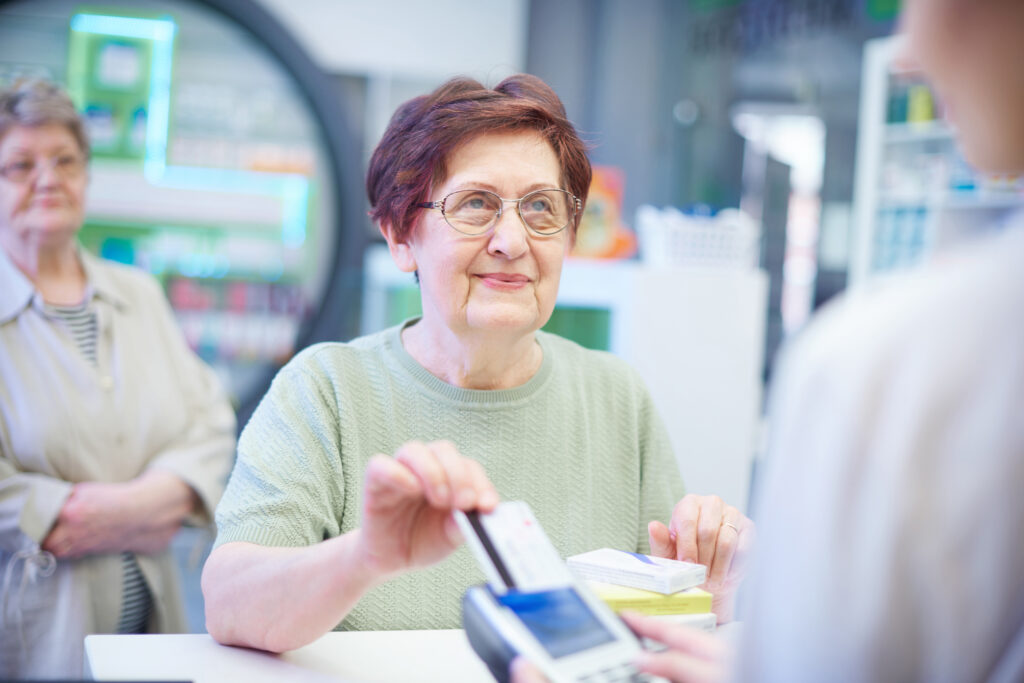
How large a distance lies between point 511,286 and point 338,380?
318 millimetres

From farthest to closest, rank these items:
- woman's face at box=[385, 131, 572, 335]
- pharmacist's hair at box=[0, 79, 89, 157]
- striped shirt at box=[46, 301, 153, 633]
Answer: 1. pharmacist's hair at box=[0, 79, 89, 157]
2. striped shirt at box=[46, 301, 153, 633]
3. woman's face at box=[385, 131, 572, 335]

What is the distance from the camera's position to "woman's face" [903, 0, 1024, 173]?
1.79 ft

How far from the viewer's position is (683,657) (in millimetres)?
805

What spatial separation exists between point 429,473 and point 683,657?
1.00 feet

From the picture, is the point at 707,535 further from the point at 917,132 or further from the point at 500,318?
the point at 917,132

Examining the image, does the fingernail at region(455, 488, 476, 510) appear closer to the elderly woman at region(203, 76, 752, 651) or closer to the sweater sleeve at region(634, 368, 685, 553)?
the elderly woman at region(203, 76, 752, 651)

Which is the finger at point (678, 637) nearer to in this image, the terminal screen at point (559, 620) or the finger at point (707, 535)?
the terminal screen at point (559, 620)

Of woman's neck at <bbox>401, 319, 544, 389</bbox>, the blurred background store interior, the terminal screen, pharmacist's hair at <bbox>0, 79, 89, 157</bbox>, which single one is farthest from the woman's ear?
the blurred background store interior

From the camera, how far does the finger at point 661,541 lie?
137cm

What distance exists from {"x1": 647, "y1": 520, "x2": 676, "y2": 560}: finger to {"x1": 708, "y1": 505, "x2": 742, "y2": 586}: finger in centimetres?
6

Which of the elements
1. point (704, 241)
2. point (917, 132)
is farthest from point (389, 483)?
point (917, 132)

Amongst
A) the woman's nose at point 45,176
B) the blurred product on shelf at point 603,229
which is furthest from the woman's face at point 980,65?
the blurred product on shelf at point 603,229

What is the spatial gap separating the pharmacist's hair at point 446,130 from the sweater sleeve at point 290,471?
0.32 metres

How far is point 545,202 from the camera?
1.53m
